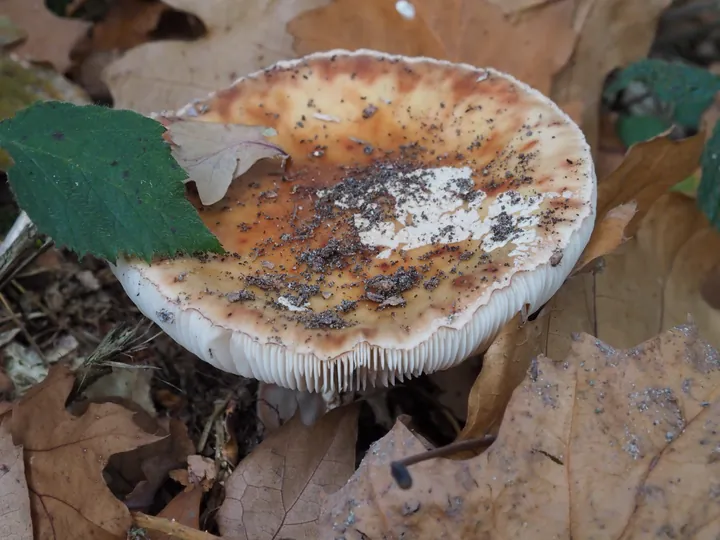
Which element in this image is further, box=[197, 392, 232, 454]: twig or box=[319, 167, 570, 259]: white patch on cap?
box=[197, 392, 232, 454]: twig

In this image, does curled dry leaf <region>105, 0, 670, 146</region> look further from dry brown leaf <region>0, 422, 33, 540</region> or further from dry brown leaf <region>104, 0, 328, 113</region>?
dry brown leaf <region>0, 422, 33, 540</region>

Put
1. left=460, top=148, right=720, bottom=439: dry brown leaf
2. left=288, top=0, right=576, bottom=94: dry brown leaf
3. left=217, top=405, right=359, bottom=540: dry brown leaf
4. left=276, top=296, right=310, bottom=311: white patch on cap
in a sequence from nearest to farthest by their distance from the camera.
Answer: left=276, top=296, right=310, bottom=311: white patch on cap
left=217, top=405, right=359, bottom=540: dry brown leaf
left=460, top=148, right=720, bottom=439: dry brown leaf
left=288, top=0, right=576, bottom=94: dry brown leaf

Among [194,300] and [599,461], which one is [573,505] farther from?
Answer: [194,300]

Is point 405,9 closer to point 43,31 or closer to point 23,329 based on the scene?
point 43,31

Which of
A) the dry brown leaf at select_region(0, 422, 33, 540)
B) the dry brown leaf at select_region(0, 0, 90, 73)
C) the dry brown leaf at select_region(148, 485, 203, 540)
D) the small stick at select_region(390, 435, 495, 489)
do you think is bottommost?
the dry brown leaf at select_region(148, 485, 203, 540)

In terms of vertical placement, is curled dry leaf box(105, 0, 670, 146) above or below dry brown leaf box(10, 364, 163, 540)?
above

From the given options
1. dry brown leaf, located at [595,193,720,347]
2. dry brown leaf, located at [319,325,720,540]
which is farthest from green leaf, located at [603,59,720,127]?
dry brown leaf, located at [319,325,720,540]

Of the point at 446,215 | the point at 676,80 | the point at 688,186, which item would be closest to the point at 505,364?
the point at 446,215
